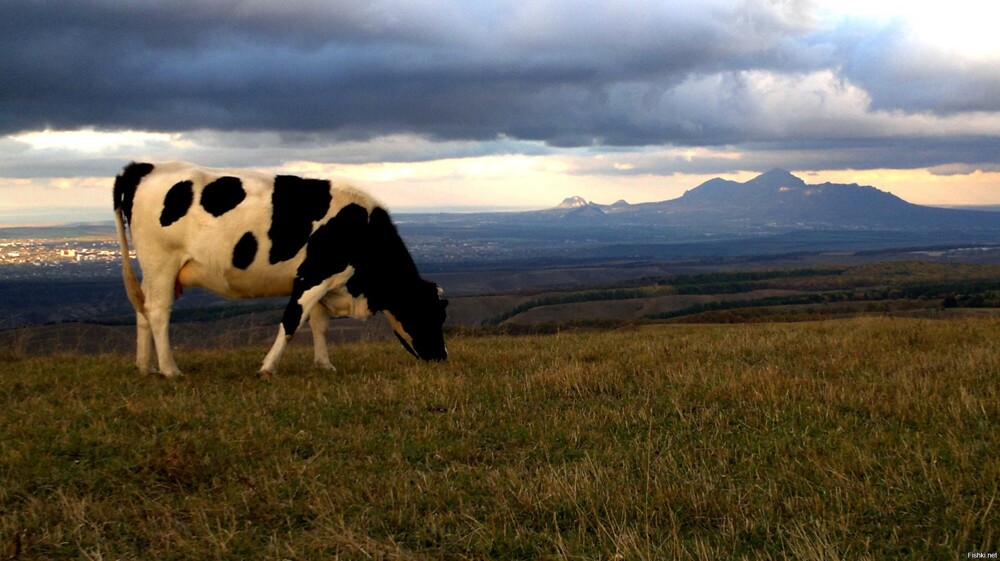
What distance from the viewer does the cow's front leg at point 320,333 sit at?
1276 centimetres

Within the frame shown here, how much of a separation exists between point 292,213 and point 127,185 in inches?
93.4

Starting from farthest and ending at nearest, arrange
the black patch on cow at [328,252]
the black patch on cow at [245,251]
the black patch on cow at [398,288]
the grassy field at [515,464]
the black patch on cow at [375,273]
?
1. the black patch on cow at [398,288]
2. the black patch on cow at [375,273]
3. the black patch on cow at [328,252]
4. the black patch on cow at [245,251]
5. the grassy field at [515,464]

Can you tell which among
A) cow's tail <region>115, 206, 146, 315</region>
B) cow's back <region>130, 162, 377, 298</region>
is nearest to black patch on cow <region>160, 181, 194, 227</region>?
cow's back <region>130, 162, 377, 298</region>

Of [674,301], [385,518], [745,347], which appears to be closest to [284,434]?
[385,518]

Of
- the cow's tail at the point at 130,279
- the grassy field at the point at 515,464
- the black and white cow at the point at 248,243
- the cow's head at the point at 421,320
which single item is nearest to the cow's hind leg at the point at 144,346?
the black and white cow at the point at 248,243

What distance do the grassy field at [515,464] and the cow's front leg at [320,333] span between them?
1.49 m

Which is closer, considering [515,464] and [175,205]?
[515,464]

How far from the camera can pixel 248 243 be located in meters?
11.6

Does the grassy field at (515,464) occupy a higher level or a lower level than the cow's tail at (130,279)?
lower

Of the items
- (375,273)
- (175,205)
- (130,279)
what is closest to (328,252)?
(375,273)

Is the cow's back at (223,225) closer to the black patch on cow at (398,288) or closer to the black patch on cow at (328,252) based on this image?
the black patch on cow at (328,252)

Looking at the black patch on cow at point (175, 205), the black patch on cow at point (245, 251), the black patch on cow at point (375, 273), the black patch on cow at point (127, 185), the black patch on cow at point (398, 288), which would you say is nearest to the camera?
the black patch on cow at point (175, 205)

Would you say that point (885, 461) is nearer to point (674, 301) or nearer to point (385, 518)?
point (385, 518)

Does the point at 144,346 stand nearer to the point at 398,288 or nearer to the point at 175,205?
the point at 175,205
